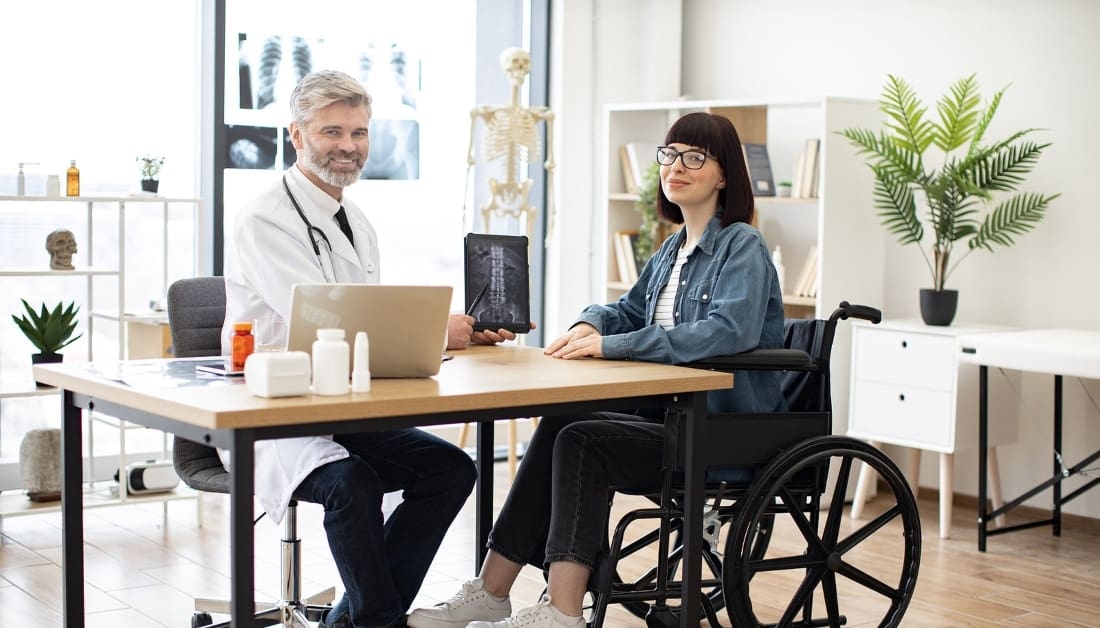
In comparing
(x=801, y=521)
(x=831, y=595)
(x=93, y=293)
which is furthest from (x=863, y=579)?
(x=93, y=293)

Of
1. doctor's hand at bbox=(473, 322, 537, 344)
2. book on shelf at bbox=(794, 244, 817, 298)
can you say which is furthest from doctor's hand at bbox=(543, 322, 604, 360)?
book on shelf at bbox=(794, 244, 817, 298)

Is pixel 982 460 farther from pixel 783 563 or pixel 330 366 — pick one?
pixel 330 366

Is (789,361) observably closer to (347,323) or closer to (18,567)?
(347,323)

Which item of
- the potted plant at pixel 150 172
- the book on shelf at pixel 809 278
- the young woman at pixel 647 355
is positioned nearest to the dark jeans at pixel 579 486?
the young woman at pixel 647 355

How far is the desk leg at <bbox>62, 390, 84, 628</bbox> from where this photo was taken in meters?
2.68

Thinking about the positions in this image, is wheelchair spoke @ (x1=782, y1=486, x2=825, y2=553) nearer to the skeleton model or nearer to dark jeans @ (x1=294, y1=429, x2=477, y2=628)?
dark jeans @ (x1=294, y1=429, x2=477, y2=628)

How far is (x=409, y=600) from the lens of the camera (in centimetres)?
288

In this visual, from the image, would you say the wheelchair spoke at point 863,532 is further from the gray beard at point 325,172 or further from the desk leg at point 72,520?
A: the desk leg at point 72,520

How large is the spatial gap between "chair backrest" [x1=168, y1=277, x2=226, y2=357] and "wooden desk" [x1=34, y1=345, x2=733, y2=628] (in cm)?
24

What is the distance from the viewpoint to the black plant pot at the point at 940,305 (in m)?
4.74

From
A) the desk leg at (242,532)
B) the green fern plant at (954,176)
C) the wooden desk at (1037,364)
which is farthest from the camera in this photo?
the green fern plant at (954,176)

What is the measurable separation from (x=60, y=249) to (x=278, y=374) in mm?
2490

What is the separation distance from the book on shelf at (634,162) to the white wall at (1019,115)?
765 mm

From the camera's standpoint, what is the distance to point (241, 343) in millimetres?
2539
